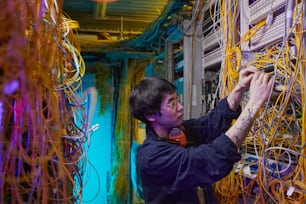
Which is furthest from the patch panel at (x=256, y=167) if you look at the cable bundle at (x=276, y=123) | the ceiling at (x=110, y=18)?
the ceiling at (x=110, y=18)

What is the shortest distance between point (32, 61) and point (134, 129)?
2.50 m

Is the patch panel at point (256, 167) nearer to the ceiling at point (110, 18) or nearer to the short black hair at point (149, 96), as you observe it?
the short black hair at point (149, 96)

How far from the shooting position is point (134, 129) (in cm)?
312

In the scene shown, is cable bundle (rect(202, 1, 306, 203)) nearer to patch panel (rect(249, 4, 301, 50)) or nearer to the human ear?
patch panel (rect(249, 4, 301, 50))

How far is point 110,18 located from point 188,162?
2.31 m

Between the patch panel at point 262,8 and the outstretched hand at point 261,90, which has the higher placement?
the patch panel at point 262,8

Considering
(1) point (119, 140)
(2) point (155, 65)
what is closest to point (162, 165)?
(2) point (155, 65)

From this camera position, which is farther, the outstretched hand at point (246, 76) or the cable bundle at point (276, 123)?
the outstretched hand at point (246, 76)

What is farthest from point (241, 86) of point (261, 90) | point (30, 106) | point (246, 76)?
point (30, 106)

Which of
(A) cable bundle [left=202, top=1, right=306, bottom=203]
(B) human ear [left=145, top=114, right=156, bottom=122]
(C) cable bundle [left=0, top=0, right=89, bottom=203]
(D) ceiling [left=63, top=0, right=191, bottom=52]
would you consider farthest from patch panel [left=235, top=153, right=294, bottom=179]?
(D) ceiling [left=63, top=0, right=191, bottom=52]

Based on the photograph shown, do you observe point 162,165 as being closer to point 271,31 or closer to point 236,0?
point 271,31

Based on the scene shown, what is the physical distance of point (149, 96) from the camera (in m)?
1.25

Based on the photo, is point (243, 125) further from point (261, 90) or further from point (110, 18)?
point (110, 18)

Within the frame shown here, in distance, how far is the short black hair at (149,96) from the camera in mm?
1245
